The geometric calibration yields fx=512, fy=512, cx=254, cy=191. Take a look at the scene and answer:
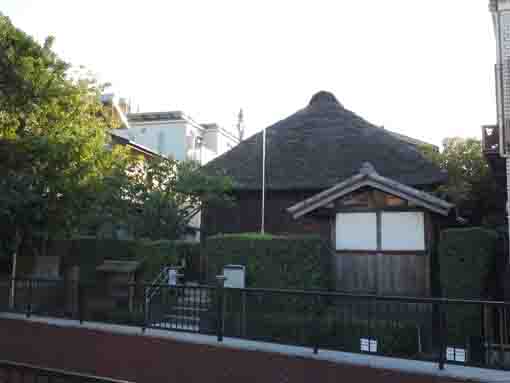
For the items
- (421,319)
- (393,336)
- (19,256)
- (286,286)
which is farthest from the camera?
(19,256)

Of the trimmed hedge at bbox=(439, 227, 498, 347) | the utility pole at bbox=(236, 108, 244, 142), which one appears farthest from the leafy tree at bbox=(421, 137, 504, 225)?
the utility pole at bbox=(236, 108, 244, 142)

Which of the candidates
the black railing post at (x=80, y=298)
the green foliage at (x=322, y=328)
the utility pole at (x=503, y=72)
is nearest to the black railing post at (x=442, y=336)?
the green foliage at (x=322, y=328)

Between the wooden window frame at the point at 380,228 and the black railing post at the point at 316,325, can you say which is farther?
the wooden window frame at the point at 380,228

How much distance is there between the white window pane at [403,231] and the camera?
12.9 m

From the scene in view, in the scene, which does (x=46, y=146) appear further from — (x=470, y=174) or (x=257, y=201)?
(x=470, y=174)

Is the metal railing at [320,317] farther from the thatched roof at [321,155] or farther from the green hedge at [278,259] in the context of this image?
the thatched roof at [321,155]

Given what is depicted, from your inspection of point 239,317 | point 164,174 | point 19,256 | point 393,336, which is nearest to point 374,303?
point 393,336

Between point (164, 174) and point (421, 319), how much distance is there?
11191mm

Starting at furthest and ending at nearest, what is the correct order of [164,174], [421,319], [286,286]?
[164,174] < [286,286] < [421,319]

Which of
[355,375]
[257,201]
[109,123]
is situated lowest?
[355,375]

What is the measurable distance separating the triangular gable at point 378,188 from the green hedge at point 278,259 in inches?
40.5

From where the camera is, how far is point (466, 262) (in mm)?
11406

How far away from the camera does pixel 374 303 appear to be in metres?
7.85

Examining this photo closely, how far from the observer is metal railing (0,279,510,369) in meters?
7.51
